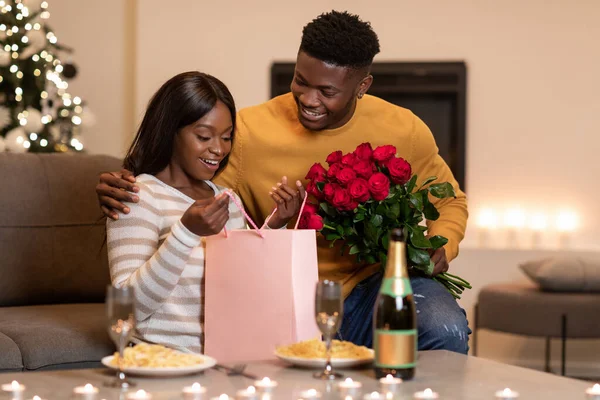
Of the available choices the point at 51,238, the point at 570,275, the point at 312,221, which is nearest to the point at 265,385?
the point at 312,221

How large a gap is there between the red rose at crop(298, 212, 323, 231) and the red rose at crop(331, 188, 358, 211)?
0.18 ft

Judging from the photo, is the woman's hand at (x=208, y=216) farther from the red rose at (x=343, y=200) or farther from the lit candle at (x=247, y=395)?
the lit candle at (x=247, y=395)

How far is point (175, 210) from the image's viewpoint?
2.21 m

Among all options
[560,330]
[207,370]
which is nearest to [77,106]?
[560,330]

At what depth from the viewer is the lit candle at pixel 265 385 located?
1.53m

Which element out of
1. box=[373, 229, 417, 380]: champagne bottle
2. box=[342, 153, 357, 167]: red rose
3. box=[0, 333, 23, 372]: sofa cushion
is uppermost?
box=[342, 153, 357, 167]: red rose

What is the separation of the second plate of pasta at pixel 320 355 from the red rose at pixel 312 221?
43cm

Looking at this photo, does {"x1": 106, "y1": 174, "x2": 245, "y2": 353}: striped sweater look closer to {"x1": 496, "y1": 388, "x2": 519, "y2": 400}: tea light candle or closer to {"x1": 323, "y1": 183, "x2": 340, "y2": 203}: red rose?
{"x1": 323, "y1": 183, "x2": 340, "y2": 203}: red rose

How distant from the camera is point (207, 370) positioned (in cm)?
171

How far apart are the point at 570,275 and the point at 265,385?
3.70 m

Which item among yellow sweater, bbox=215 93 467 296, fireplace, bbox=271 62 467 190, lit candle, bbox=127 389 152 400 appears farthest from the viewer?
fireplace, bbox=271 62 467 190

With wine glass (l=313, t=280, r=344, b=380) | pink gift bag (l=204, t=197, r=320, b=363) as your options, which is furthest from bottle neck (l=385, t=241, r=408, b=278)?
pink gift bag (l=204, t=197, r=320, b=363)

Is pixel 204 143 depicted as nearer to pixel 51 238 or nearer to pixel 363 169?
pixel 363 169

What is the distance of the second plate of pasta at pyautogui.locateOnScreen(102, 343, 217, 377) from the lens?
62.8 inches
